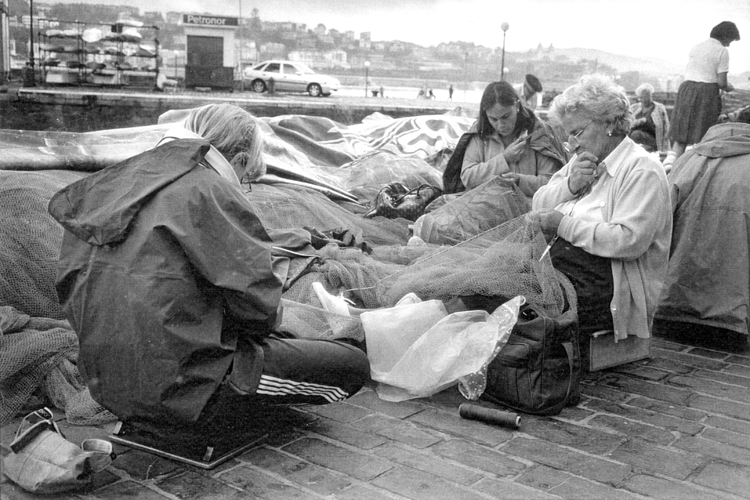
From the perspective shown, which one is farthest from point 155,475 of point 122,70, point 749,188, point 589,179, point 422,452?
point 122,70

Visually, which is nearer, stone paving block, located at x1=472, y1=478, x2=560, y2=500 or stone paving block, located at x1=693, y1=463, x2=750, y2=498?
stone paving block, located at x1=472, y1=478, x2=560, y2=500

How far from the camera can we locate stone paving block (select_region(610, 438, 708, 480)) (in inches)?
128

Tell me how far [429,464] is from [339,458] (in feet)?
1.20

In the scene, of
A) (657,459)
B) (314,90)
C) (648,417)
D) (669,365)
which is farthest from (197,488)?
(314,90)

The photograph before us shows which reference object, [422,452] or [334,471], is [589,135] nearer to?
[422,452]

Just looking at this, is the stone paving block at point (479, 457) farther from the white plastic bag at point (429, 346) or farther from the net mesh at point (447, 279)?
the net mesh at point (447, 279)

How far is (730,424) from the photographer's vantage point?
3.79 metres

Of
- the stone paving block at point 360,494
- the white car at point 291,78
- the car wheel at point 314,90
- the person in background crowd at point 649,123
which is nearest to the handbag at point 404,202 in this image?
the stone paving block at point 360,494

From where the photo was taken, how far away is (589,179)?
4293 mm

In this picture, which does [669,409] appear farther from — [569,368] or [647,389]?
[569,368]

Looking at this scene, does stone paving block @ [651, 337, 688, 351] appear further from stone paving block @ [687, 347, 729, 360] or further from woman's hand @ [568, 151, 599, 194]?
woman's hand @ [568, 151, 599, 194]

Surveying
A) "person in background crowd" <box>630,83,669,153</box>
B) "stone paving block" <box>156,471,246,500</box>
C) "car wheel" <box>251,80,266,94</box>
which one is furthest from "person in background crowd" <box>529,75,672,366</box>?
"car wheel" <box>251,80,266,94</box>

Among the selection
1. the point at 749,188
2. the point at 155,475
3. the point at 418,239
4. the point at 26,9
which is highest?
the point at 26,9

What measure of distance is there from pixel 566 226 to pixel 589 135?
0.50 metres
